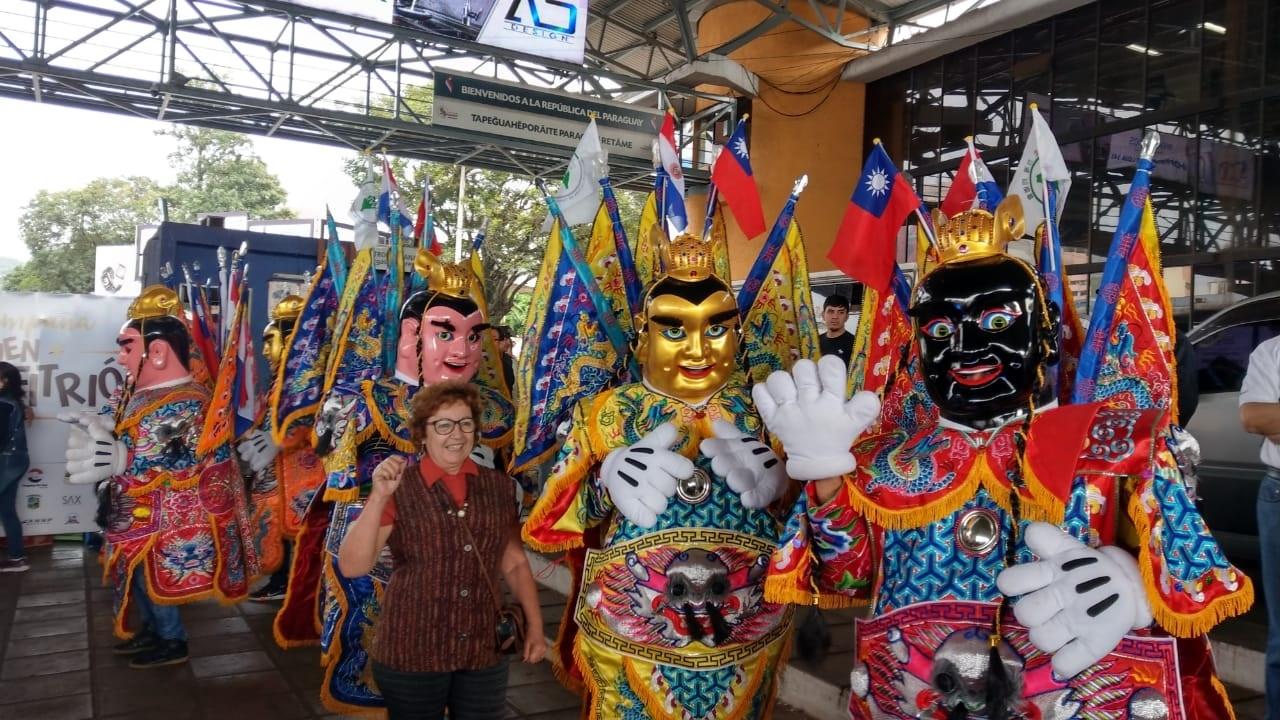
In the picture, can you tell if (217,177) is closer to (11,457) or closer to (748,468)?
(11,457)

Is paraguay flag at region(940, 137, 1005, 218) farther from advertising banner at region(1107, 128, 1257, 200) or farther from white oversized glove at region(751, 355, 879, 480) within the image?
advertising banner at region(1107, 128, 1257, 200)

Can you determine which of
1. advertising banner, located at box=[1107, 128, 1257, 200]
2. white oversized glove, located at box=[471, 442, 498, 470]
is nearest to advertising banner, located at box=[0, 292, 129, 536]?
white oversized glove, located at box=[471, 442, 498, 470]

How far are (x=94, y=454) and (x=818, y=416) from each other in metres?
4.13

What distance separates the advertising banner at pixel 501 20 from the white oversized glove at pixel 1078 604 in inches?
363

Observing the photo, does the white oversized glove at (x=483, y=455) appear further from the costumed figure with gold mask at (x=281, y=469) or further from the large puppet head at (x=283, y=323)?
the large puppet head at (x=283, y=323)

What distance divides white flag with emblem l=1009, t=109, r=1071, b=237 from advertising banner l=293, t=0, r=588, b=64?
809 centimetres

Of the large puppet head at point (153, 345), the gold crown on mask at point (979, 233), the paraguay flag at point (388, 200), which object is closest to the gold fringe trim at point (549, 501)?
the gold crown on mask at point (979, 233)

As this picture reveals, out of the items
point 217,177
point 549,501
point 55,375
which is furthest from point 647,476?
point 217,177

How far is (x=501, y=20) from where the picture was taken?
396 inches

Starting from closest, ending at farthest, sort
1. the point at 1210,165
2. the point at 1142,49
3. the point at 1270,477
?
the point at 1270,477 → the point at 1210,165 → the point at 1142,49

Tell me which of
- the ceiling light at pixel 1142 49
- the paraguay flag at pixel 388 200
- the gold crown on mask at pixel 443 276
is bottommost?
the gold crown on mask at pixel 443 276

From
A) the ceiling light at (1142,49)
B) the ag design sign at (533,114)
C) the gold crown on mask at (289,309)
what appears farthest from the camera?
the ag design sign at (533,114)

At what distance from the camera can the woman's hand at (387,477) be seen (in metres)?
2.48

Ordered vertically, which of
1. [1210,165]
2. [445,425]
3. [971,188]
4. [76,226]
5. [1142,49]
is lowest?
[445,425]
